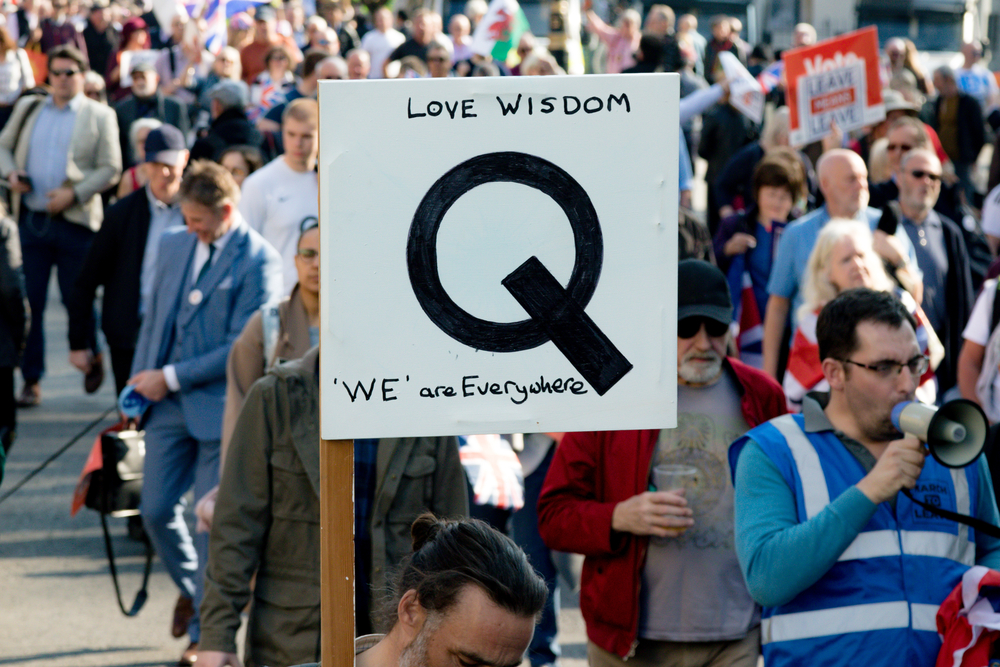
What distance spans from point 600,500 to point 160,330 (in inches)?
97.3

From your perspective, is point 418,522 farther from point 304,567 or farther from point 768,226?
point 768,226

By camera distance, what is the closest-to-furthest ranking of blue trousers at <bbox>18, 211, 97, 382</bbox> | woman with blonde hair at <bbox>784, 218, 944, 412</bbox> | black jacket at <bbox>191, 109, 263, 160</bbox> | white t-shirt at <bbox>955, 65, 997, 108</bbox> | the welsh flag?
woman with blonde hair at <bbox>784, 218, 944, 412</bbox>, black jacket at <bbox>191, 109, 263, 160</bbox>, blue trousers at <bbox>18, 211, 97, 382</bbox>, the welsh flag, white t-shirt at <bbox>955, 65, 997, 108</bbox>

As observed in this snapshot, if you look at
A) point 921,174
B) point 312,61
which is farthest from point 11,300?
point 921,174

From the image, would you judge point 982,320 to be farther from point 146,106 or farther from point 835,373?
point 146,106

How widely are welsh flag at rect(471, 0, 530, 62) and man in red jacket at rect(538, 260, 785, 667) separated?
37.1 ft

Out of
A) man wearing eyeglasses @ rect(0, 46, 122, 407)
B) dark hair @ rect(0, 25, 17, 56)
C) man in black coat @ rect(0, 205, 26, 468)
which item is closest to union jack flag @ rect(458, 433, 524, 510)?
man in black coat @ rect(0, 205, 26, 468)

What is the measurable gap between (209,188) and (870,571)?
3.31 m

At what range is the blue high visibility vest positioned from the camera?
10.5ft

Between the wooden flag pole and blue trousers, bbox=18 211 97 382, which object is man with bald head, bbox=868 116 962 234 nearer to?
blue trousers, bbox=18 211 97 382

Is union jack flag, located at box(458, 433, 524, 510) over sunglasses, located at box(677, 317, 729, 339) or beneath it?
beneath

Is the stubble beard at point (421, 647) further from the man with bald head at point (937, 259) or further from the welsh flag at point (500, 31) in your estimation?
the welsh flag at point (500, 31)

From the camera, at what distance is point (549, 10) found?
730 inches

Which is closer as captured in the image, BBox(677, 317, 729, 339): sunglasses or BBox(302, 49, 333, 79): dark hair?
BBox(677, 317, 729, 339): sunglasses

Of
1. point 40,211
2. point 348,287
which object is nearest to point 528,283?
point 348,287
